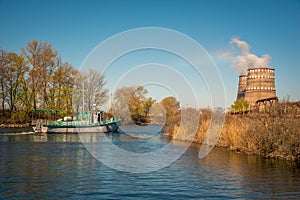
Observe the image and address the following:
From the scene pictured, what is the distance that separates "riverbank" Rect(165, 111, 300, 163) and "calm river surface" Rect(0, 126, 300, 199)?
3.55ft

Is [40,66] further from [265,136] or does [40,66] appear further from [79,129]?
[265,136]

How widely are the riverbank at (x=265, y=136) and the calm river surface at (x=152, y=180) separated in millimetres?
1083

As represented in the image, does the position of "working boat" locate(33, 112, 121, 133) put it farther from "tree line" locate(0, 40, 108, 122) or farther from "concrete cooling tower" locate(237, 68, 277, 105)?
"concrete cooling tower" locate(237, 68, 277, 105)

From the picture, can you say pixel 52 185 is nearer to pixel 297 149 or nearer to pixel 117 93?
pixel 297 149

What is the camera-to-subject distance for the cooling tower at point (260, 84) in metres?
79.1

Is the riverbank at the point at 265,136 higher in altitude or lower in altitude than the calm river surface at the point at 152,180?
higher

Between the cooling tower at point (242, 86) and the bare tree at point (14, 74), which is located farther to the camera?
the cooling tower at point (242, 86)

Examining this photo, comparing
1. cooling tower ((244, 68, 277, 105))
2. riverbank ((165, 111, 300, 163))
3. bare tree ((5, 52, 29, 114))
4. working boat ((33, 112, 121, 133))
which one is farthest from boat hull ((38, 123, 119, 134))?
cooling tower ((244, 68, 277, 105))

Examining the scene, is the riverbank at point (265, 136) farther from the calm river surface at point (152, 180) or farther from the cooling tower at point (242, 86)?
the cooling tower at point (242, 86)

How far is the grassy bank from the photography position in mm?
18500

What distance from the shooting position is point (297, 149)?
1805 centimetres

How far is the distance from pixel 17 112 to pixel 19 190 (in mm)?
49176

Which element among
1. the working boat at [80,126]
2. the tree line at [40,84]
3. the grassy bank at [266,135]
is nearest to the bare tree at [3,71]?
the tree line at [40,84]

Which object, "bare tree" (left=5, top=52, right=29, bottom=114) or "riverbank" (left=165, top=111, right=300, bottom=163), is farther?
"bare tree" (left=5, top=52, right=29, bottom=114)
